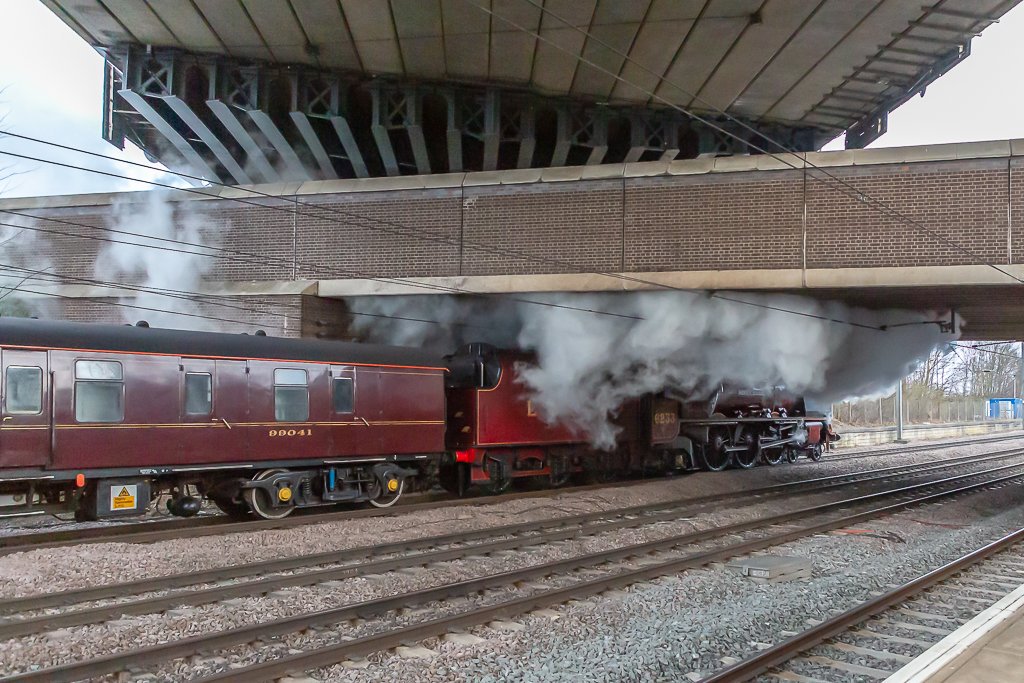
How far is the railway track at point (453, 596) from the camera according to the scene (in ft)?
17.2

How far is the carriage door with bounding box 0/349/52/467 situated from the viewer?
8586mm

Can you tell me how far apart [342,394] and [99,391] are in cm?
337

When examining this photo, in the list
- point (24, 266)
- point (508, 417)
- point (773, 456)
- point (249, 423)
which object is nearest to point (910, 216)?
point (508, 417)

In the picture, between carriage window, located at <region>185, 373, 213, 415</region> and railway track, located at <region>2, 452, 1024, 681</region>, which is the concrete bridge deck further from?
carriage window, located at <region>185, 373, 213, 415</region>

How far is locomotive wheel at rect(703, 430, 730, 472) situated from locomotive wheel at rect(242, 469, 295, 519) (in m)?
10.8

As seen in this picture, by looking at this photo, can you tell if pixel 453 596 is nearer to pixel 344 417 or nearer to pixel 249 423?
pixel 249 423

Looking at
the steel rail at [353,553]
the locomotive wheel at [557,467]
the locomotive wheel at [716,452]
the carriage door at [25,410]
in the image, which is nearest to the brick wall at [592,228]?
Result: the locomotive wheel at [557,467]

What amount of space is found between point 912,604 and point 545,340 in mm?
8528

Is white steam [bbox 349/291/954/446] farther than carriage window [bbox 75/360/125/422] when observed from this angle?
Yes

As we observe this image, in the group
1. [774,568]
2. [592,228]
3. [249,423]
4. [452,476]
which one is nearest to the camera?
[774,568]

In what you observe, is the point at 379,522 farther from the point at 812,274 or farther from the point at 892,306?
the point at 892,306

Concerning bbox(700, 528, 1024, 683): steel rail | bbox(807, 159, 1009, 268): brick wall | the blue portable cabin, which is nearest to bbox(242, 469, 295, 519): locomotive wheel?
bbox(700, 528, 1024, 683): steel rail

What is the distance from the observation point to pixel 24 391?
344 inches

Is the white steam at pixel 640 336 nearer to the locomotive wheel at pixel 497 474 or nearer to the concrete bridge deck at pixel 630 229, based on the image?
the concrete bridge deck at pixel 630 229
